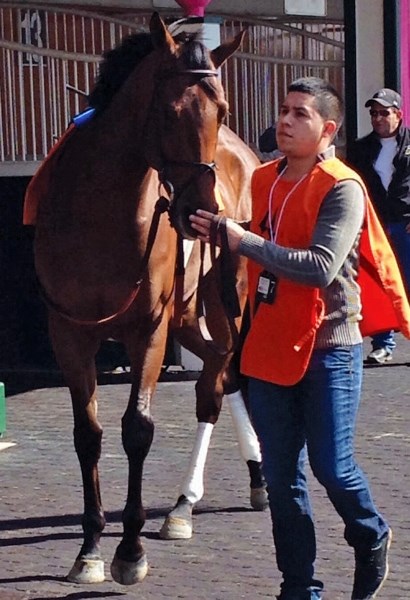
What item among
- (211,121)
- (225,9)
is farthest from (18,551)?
(225,9)

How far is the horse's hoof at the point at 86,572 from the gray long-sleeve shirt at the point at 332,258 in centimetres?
164

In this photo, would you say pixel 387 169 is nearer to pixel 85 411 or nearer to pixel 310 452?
pixel 85 411

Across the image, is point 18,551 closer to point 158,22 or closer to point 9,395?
point 158,22

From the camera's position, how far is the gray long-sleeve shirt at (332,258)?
4.48 m

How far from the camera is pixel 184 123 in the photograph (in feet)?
17.1

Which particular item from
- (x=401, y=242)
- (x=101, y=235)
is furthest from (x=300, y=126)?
(x=401, y=242)

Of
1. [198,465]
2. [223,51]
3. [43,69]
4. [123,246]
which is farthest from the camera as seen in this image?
[43,69]

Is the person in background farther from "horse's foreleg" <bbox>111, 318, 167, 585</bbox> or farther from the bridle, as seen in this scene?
the bridle

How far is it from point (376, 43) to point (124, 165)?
7.37 m

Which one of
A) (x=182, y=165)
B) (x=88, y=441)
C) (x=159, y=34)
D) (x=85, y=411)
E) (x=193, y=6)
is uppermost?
(x=193, y=6)

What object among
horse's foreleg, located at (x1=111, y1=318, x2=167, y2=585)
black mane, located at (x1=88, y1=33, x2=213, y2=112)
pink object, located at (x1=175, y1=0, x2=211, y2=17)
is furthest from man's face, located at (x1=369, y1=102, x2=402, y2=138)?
horse's foreleg, located at (x1=111, y1=318, x2=167, y2=585)

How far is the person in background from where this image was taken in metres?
11.0

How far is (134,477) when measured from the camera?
5844mm

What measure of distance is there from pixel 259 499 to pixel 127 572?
1342 mm
